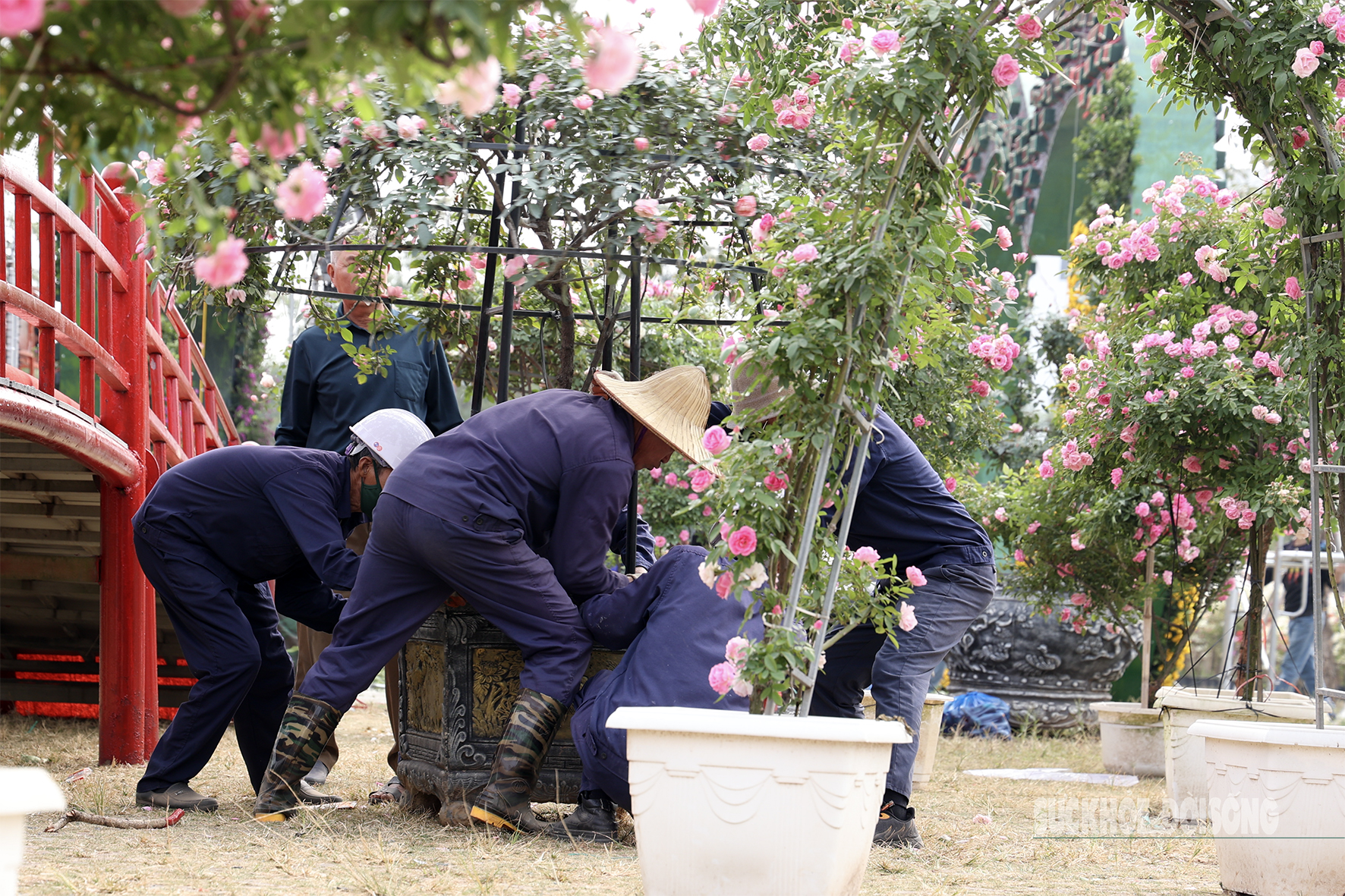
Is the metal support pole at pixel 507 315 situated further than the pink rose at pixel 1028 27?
Yes

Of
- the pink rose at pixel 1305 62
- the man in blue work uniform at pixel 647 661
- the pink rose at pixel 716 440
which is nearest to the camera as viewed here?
the pink rose at pixel 716 440

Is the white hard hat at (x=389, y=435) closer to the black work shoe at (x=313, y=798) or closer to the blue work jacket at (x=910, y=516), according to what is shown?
the black work shoe at (x=313, y=798)

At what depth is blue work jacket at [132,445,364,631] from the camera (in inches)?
149

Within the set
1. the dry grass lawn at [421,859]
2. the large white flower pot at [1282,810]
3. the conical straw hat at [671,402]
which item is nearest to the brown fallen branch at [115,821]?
the dry grass lawn at [421,859]

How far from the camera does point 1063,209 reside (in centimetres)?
1466

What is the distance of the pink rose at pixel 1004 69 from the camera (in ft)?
8.87

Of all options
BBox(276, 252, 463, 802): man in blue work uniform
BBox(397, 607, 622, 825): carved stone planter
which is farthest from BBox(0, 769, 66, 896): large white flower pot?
BBox(276, 252, 463, 802): man in blue work uniform

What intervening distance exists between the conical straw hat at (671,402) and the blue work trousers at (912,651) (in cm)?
87

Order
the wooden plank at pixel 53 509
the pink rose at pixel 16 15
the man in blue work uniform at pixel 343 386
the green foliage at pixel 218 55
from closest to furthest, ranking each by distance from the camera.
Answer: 1. the pink rose at pixel 16 15
2. the green foliage at pixel 218 55
3. the man in blue work uniform at pixel 343 386
4. the wooden plank at pixel 53 509

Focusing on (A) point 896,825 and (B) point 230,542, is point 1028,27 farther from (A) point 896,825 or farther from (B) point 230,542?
(B) point 230,542

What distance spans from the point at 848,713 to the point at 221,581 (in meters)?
2.12

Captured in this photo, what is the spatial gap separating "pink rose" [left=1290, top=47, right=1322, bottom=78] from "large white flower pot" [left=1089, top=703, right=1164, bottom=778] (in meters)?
3.87

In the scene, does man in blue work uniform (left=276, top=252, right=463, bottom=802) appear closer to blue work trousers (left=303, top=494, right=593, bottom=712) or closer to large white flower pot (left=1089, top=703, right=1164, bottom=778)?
blue work trousers (left=303, top=494, right=593, bottom=712)

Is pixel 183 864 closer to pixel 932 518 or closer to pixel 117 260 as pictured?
pixel 932 518
